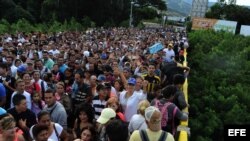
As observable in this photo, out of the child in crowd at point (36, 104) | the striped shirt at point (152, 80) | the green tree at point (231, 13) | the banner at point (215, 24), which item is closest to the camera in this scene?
the child in crowd at point (36, 104)

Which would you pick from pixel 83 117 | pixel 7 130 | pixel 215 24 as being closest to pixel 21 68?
pixel 83 117

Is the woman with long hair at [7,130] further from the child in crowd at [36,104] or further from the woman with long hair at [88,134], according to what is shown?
the child in crowd at [36,104]

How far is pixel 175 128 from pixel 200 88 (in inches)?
350

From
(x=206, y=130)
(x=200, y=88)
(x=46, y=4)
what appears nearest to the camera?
(x=206, y=130)

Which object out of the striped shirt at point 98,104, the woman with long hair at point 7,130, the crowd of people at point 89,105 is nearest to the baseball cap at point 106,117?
the crowd of people at point 89,105

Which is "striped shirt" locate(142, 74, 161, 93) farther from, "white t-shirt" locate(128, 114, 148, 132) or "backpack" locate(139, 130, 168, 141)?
"backpack" locate(139, 130, 168, 141)

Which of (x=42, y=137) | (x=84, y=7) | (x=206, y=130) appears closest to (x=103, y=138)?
(x=42, y=137)

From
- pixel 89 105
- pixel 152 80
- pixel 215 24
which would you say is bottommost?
pixel 215 24

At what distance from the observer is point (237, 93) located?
13977mm

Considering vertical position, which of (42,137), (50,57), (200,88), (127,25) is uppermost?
(42,137)

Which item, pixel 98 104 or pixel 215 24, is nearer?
pixel 98 104

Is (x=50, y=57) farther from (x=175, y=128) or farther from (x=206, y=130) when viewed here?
(x=175, y=128)

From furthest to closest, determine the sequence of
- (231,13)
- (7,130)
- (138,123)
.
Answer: (231,13), (138,123), (7,130)

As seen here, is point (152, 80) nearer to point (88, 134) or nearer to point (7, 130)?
point (88, 134)
